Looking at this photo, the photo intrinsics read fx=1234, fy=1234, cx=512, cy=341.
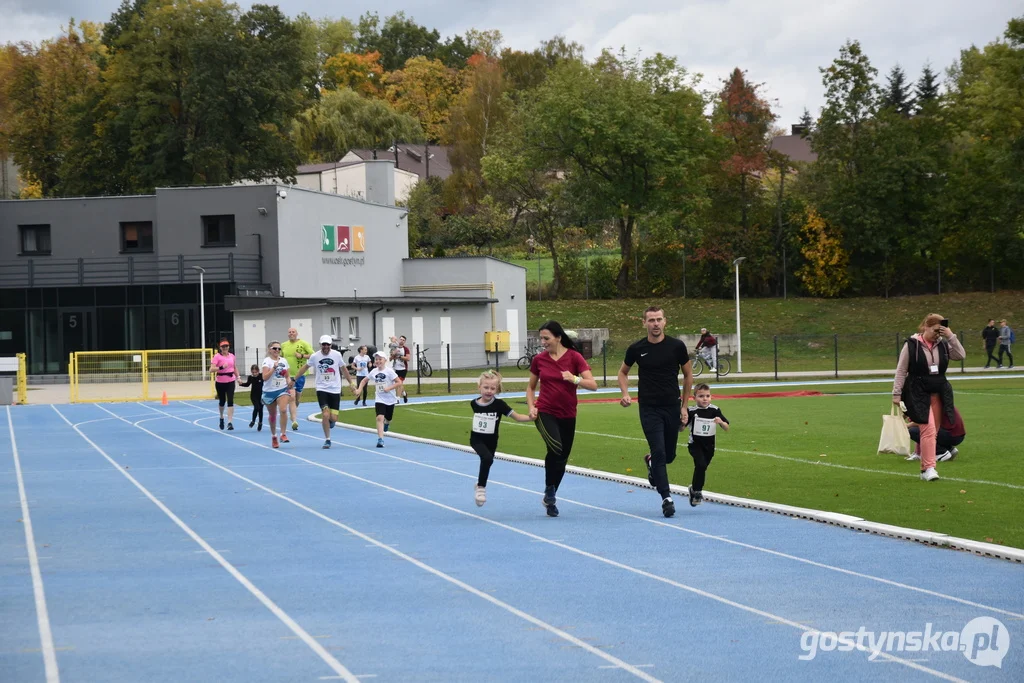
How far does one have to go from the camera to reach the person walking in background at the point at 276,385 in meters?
22.6

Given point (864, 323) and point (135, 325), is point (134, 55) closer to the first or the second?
point (135, 325)

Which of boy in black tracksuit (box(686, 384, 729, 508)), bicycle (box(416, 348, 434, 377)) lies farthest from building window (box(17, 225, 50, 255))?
boy in black tracksuit (box(686, 384, 729, 508))

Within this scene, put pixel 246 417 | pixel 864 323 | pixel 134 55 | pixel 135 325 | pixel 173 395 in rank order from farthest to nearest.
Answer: pixel 134 55, pixel 864 323, pixel 135 325, pixel 173 395, pixel 246 417

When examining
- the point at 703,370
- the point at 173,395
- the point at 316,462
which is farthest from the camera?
the point at 703,370

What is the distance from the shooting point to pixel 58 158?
250 feet

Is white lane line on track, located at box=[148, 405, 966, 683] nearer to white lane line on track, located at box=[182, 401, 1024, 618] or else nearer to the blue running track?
the blue running track

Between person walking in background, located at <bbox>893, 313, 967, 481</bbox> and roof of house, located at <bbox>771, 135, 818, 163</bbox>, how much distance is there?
96687 millimetres

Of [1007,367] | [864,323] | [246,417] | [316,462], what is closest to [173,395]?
[246,417]

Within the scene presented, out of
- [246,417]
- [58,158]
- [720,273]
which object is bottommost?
[246,417]

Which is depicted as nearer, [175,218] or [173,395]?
[173,395]

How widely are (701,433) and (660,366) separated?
3.52 feet

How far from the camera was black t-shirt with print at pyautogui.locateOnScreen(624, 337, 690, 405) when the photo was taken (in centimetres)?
1268

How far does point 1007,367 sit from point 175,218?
34.4m

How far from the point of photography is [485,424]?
45.0ft
